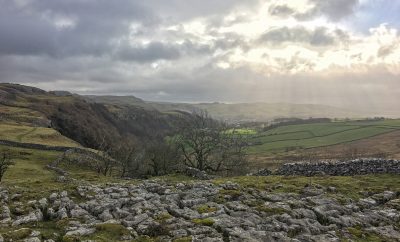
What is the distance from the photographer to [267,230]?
821 inches

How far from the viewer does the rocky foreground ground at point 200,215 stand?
19.6 m

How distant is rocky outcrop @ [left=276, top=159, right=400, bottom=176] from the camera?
4169cm

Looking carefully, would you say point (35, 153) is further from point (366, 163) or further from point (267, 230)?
point (267, 230)

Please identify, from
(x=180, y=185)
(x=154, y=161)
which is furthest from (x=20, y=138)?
(x=180, y=185)

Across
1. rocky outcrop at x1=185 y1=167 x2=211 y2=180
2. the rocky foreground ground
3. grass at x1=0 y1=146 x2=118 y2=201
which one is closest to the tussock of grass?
the rocky foreground ground

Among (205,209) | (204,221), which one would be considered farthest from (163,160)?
(204,221)

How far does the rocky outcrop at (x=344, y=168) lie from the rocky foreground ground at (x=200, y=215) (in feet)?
39.0

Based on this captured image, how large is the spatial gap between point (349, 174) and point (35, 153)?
245 feet

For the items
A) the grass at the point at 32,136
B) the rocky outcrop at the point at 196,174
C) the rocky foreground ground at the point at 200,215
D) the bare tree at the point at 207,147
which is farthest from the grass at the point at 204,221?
the grass at the point at 32,136

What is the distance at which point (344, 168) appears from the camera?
144 feet

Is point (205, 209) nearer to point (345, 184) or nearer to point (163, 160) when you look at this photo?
point (345, 184)

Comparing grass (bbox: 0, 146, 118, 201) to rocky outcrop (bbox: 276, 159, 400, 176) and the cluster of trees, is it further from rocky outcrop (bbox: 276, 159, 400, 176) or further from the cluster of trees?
rocky outcrop (bbox: 276, 159, 400, 176)

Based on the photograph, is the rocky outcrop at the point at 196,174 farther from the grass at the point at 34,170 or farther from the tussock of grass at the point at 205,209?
the tussock of grass at the point at 205,209

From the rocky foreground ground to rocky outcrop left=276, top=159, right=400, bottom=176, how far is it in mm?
11889
